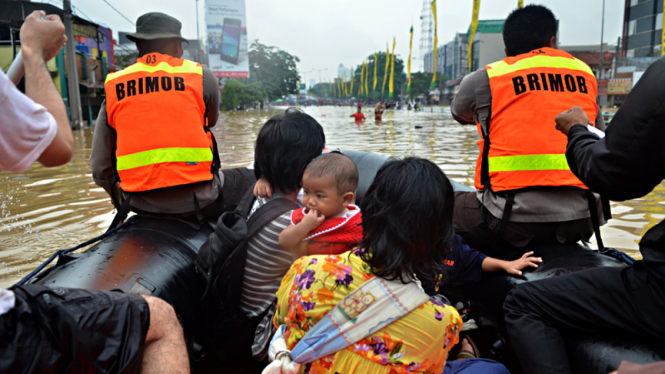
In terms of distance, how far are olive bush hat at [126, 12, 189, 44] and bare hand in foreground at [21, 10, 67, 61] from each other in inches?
60.9

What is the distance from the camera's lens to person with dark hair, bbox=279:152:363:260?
6.01ft

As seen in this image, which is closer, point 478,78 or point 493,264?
point 493,264

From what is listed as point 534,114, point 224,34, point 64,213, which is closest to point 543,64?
point 534,114

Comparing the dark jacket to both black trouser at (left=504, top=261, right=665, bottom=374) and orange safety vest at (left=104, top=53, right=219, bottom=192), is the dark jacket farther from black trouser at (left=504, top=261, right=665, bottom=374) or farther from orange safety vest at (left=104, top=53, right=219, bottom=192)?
orange safety vest at (left=104, top=53, right=219, bottom=192)

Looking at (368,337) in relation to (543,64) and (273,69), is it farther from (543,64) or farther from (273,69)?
(273,69)

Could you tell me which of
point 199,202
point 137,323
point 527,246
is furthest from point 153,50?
point 527,246

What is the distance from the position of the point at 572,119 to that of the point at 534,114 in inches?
28.5

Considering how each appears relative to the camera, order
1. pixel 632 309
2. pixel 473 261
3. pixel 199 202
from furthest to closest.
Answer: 1. pixel 199 202
2. pixel 473 261
3. pixel 632 309

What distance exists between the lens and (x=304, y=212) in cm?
192

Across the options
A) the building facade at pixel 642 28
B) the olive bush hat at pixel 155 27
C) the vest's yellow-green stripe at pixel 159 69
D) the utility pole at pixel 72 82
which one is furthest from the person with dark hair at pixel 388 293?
the building facade at pixel 642 28

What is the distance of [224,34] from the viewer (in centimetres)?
4594

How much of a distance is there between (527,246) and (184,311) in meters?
1.83

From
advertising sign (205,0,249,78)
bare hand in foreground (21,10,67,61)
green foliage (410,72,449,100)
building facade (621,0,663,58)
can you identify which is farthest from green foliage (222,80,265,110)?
bare hand in foreground (21,10,67,61)

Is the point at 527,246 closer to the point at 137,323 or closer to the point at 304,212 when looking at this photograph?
the point at 304,212
